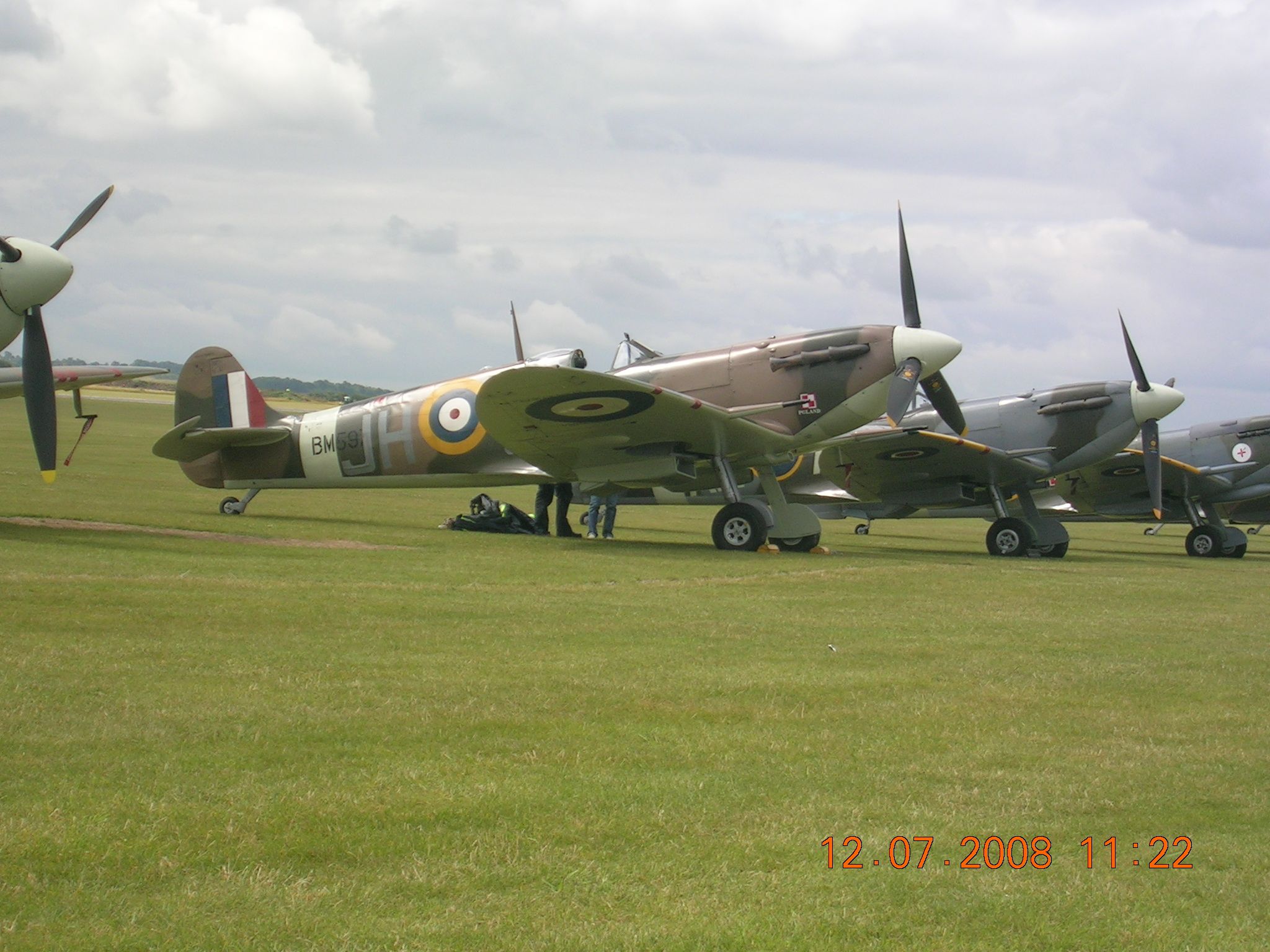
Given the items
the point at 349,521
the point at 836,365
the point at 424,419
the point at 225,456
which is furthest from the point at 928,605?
the point at 225,456

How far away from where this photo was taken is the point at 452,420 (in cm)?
1717

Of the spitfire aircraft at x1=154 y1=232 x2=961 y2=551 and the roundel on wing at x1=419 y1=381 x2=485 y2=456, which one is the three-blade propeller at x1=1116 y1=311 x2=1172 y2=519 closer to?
the spitfire aircraft at x1=154 y1=232 x2=961 y2=551

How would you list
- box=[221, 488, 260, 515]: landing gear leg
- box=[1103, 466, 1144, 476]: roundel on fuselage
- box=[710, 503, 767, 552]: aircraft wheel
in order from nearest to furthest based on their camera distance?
box=[710, 503, 767, 552]: aircraft wheel, box=[221, 488, 260, 515]: landing gear leg, box=[1103, 466, 1144, 476]: roundel on fuselage

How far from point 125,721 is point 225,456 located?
48.0 ft

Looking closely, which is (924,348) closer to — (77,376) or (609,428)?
(609,428)

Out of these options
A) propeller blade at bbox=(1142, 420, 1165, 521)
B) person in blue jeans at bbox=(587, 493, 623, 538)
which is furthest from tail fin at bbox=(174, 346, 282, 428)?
propeller blade at bbox=(1142, 420, 1165, 521)

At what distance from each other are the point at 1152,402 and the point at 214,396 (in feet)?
50.2

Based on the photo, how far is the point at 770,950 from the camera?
121 inches

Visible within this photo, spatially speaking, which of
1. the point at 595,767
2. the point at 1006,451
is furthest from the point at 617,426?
the point at 595,767

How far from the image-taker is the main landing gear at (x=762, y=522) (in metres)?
15.6

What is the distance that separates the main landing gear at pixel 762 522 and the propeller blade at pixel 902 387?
2.07 m

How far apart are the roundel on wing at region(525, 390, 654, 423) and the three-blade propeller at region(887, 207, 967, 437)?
10.5 ft

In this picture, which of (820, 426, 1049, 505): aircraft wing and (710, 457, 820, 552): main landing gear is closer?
(710, 457, 820, 552): main landing gear

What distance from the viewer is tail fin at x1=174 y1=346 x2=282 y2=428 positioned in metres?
19.0
